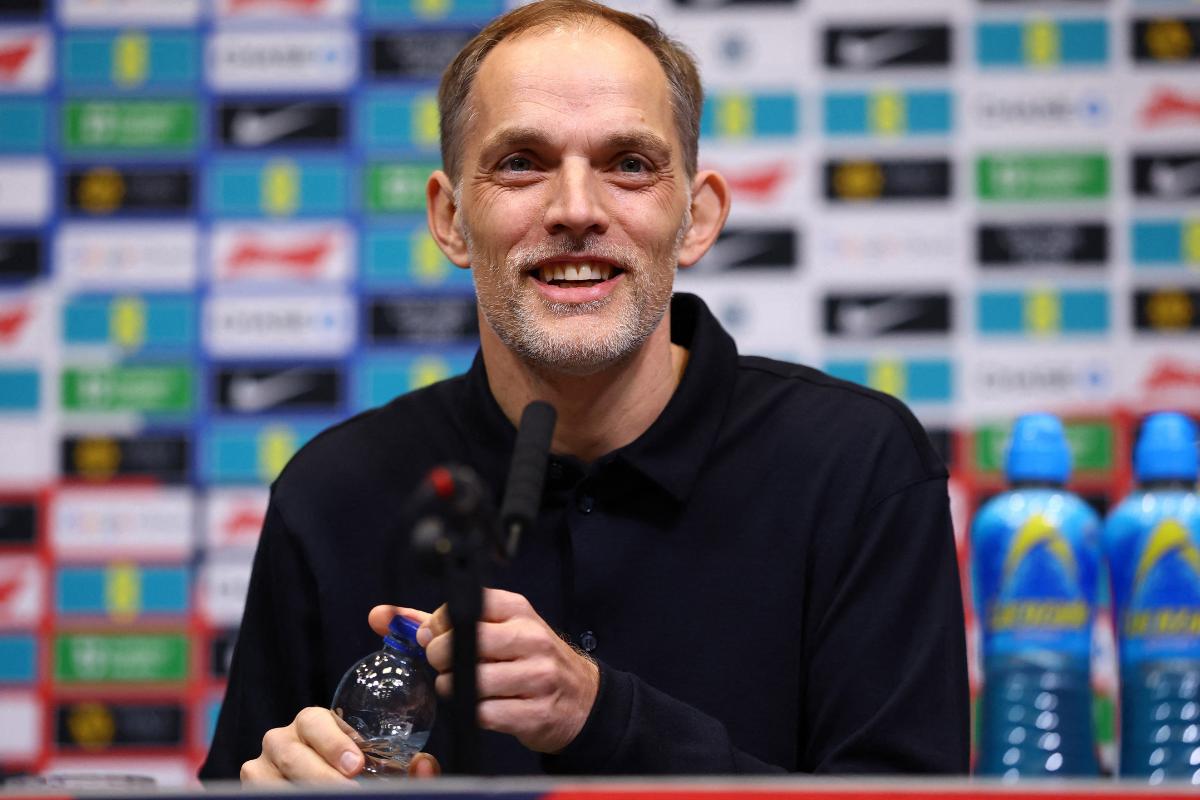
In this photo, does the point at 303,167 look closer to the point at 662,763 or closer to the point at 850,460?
the point at 850,460

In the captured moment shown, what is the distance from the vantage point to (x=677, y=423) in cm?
154

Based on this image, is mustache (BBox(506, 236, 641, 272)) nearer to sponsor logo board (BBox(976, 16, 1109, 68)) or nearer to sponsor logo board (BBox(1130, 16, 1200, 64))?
sponsor logo board (BBox(976, 16, 1109, 68))

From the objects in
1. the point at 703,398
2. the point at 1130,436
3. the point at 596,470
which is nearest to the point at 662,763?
the point at 596,470

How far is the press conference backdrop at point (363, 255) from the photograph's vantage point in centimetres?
302

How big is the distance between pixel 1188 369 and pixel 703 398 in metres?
1.81

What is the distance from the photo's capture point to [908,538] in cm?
148

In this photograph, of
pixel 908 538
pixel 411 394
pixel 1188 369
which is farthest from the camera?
pixel 1188 369

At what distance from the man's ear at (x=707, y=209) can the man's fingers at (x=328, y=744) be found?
0.75 m

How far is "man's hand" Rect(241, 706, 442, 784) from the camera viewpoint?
112 cm

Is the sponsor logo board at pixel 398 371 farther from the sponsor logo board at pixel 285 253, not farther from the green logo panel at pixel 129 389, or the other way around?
the green logo panel at pixel 129 389

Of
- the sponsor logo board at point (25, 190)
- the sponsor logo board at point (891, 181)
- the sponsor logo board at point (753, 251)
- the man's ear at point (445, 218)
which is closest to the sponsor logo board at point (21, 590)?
the sponsor logo board at point (25, 190)

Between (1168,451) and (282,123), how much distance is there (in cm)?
234

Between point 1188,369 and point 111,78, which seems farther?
point 111,78

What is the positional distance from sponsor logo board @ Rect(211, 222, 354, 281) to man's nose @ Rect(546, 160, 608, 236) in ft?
5.70
